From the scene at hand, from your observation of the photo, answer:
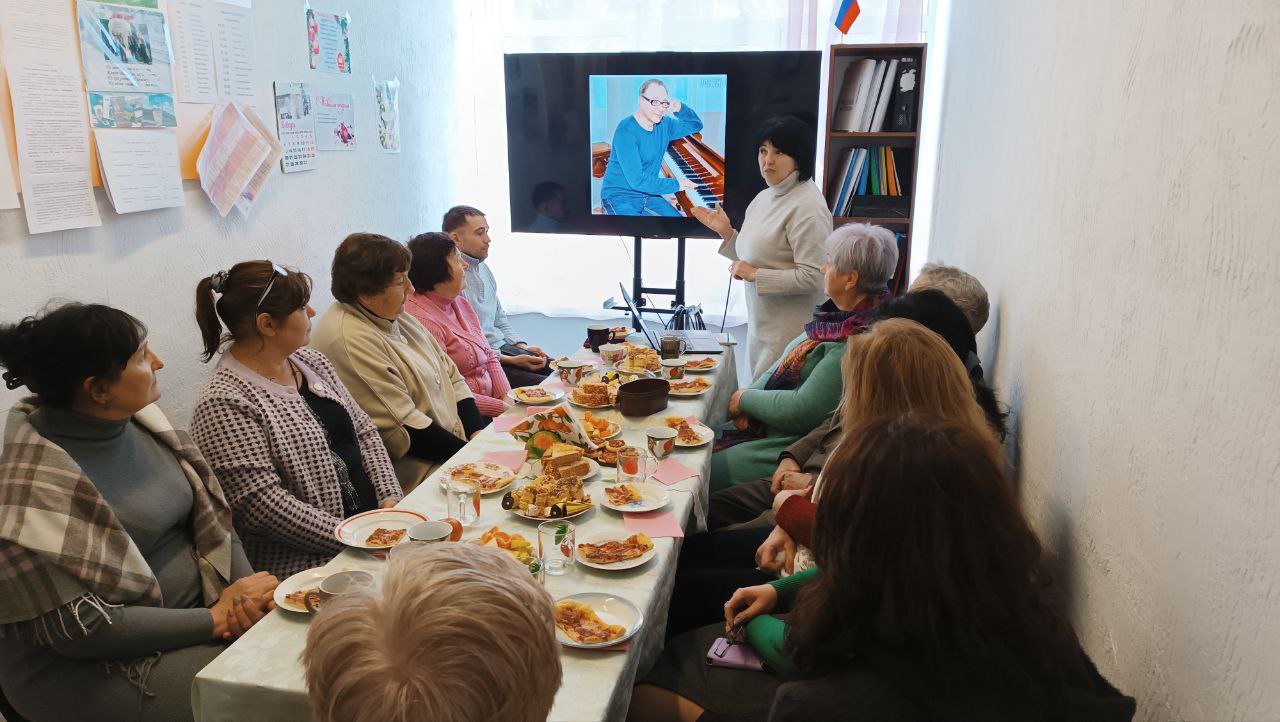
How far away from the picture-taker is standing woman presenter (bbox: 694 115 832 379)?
11.8ft

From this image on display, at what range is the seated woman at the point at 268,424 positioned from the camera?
1.98m

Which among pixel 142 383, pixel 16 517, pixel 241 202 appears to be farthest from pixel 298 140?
pixel 16 517

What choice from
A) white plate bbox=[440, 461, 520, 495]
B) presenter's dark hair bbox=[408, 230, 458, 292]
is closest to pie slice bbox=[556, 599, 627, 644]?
white plate bbox=[440, 461, 520, 495]

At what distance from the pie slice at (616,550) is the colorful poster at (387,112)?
123 inches

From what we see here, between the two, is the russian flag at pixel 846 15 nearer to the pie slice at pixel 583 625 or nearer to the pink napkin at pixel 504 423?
the pink napkin at pixel 504 423

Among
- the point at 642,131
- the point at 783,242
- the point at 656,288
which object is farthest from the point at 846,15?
the point at 656,288

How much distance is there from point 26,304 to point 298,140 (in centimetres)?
143

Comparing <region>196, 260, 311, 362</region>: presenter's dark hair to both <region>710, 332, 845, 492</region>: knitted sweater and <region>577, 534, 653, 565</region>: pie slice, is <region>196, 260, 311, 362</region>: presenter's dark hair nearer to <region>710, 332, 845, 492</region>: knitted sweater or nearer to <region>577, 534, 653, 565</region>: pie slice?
<region>577, 534, 653, 565</region>: pie slice

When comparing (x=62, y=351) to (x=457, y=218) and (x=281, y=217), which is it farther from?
(x=457, y=218)

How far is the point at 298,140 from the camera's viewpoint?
349cm

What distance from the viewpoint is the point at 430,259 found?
3.22 metres

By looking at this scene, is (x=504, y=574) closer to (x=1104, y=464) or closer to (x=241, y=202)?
(x=1104, y=464)

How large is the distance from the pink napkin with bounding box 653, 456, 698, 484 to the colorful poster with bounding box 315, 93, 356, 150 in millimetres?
2375

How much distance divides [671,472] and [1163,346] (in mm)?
1229
